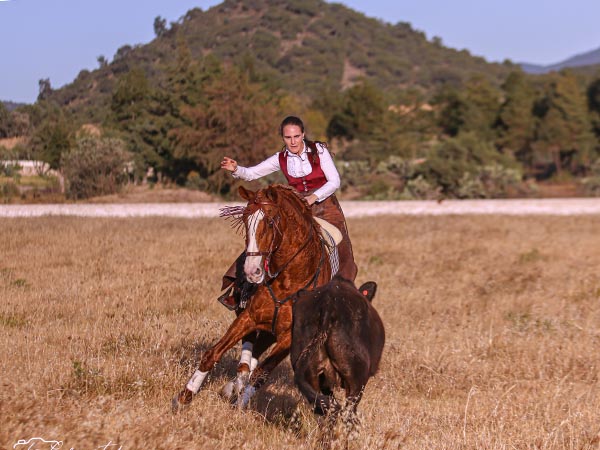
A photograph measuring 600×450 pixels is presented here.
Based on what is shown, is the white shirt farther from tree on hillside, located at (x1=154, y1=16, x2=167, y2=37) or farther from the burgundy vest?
tree on hillside, located at (x1=154, y1=16, x2=167, y2=37)

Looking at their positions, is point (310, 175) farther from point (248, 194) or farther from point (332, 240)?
point (248, 194)

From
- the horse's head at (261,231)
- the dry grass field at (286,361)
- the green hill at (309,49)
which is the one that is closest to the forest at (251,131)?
the dry grass field at (286,361)

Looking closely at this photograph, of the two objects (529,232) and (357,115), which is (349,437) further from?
(357,115)

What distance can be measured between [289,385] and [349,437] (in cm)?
281

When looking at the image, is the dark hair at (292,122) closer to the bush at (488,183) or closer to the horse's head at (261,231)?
the horse's head at (261,231)

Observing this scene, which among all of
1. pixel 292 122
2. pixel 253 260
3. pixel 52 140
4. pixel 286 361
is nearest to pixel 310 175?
pixel 292 122

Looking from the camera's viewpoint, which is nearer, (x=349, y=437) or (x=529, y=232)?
(x=349, y=437)

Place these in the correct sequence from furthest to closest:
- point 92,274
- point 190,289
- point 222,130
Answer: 1. point 222,130
2. point 92,274
3. point 190,289

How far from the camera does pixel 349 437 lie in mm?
5332

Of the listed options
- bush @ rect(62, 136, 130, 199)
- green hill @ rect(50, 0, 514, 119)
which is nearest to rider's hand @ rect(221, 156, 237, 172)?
bush @ rect(62, 136, 130, 199)

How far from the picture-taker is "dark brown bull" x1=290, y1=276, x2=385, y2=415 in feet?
17.7

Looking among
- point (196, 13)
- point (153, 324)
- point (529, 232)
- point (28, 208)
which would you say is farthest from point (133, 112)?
point (196, 13)

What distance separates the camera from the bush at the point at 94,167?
1186 inches

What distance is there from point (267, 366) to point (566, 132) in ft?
206
